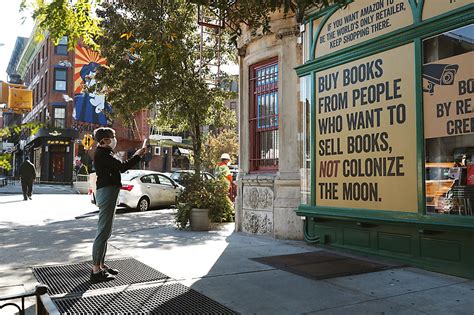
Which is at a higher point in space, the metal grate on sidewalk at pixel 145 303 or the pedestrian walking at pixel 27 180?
the pedestrian walking at pixel 27 180

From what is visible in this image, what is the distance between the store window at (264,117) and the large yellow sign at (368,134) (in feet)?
4.54

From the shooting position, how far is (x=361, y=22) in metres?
6.94

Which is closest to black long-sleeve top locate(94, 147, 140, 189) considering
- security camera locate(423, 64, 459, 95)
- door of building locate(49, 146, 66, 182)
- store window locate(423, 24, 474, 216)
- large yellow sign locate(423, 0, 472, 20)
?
store window locate(423, 24, 474, 216)

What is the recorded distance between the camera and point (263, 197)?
343 inches

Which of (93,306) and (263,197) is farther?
(263,197)

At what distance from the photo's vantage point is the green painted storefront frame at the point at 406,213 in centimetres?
535

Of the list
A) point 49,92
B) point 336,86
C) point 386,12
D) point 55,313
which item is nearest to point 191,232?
point 336,86

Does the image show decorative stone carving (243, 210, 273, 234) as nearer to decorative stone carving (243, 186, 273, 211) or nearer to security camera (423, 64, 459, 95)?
decorative stone carving (243, 186, 273, 211)

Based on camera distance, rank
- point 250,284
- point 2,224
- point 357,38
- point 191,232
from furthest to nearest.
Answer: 1. point 2,224
2. point 191,232
3. point 357,38
4. point 250,284

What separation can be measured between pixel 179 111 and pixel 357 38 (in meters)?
8.11

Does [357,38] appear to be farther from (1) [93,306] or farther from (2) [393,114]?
(1) [93,306]

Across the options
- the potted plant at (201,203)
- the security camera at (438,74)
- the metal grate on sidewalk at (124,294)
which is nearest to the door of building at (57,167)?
the potted plant at (201,203)

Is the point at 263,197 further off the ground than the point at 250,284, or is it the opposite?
the point at 263,197

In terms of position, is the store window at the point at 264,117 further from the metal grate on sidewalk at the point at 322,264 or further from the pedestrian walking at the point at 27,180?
the pedestrian walking at the point at 27,180
